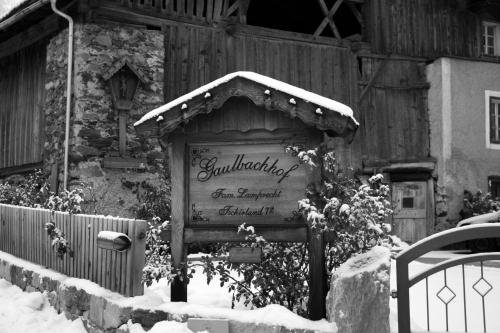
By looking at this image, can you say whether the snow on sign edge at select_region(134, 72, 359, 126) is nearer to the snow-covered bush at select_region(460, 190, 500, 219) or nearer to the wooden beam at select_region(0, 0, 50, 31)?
the wooden beam at select_region(0, 0, 50, 31)

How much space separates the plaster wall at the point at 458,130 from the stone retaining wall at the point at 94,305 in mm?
9663

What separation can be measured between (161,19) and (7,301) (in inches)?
246

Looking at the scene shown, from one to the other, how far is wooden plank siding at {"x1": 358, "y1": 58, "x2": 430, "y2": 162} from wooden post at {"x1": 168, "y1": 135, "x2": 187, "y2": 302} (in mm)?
8497

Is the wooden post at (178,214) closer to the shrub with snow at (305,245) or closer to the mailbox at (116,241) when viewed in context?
the shrub with snow at (305,245)

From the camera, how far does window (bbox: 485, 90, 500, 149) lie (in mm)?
13203

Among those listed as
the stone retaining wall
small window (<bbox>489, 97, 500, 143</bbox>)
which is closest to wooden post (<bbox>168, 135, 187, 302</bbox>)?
the stone retaining wall

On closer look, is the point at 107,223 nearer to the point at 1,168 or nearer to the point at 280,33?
the point at 280,33

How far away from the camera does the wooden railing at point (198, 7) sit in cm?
1028

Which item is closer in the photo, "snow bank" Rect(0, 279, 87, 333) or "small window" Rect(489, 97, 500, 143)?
"snow bank" Rect(0, 279, 87, 333)

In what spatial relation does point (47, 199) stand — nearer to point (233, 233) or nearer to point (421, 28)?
point (233, 233)

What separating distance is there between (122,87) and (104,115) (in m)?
0.62

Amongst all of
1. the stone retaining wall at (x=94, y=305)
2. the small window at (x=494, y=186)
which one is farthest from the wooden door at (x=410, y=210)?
the stone retaining wall at (x=94, y=305)

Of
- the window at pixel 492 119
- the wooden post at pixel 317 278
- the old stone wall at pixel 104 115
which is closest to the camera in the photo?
the wooden post at pixel 317 278

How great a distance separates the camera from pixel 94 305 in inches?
185
